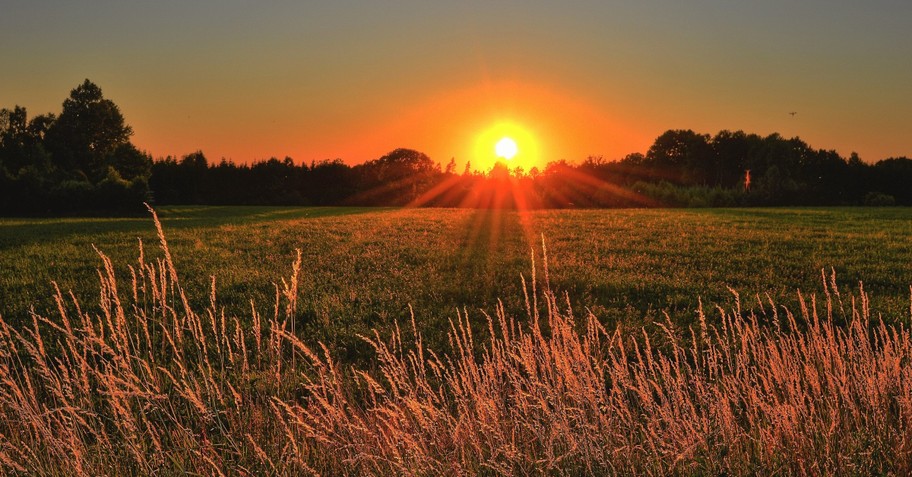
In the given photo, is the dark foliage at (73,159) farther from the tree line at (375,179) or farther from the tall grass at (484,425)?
the tall grass at (484,425)

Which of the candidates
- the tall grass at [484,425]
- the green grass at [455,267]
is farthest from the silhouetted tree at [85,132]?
the tall grass at [484,425]

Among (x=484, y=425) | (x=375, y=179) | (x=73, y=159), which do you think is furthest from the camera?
(x=375, y=179)

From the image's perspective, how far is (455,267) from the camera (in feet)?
38.4

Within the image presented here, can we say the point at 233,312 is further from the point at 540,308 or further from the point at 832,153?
the point at 832,153

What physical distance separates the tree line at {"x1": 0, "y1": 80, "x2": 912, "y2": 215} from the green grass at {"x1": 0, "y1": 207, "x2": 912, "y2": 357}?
A: 19.9 meters

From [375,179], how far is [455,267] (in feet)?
Answer: 188

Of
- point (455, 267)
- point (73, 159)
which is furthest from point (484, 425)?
point (73, 159)

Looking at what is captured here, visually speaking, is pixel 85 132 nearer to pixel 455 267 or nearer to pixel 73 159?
pixel 73 159

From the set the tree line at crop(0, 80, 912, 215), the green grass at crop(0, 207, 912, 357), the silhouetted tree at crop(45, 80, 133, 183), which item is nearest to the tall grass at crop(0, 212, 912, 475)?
the green grass at crop(0, 207, 912, 357)

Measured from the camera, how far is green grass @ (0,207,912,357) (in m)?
8.36

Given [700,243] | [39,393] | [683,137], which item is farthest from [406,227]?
[683,137]

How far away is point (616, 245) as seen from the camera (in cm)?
1531

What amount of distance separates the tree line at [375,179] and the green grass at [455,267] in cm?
1993

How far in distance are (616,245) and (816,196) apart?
45.1 metres
